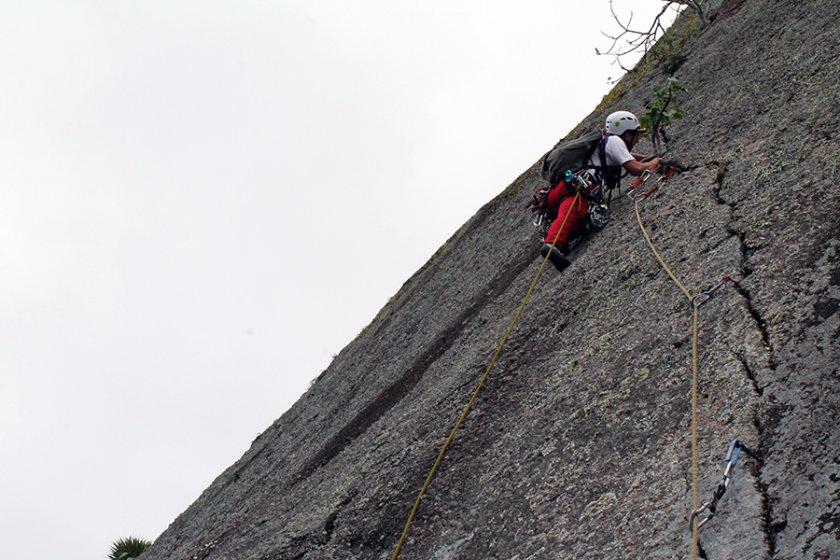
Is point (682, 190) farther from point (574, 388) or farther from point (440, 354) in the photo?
point (440, 354)

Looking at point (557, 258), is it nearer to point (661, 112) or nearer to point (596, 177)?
point (596, 177)

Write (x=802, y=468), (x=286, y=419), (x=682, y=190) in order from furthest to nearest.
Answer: (x=286, y=419), (x=682, y=190), (x=802, y=468)

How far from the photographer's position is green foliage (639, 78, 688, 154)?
19.7ft

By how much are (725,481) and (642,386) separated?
94 centimetres

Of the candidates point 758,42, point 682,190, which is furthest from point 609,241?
point 758,42

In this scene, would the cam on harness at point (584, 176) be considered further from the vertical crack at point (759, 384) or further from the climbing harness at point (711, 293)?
the climbing harness at point (711, 293)

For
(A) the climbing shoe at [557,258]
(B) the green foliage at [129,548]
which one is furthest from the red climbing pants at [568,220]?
(B) the green foliage at [129,548]

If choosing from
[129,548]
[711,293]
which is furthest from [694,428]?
[129,548]

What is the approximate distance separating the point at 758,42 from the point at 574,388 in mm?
4380

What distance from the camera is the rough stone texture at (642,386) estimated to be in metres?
2.60

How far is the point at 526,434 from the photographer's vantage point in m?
3.88

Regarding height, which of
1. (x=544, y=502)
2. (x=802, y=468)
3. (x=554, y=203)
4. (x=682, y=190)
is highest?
(x=554, y=203)

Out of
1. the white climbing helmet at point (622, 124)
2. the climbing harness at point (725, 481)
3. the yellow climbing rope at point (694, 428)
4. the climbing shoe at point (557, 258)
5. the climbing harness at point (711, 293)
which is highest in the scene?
the white climbing helmet at point (622, 124)

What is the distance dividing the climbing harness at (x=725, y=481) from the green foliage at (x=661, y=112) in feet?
13.7
